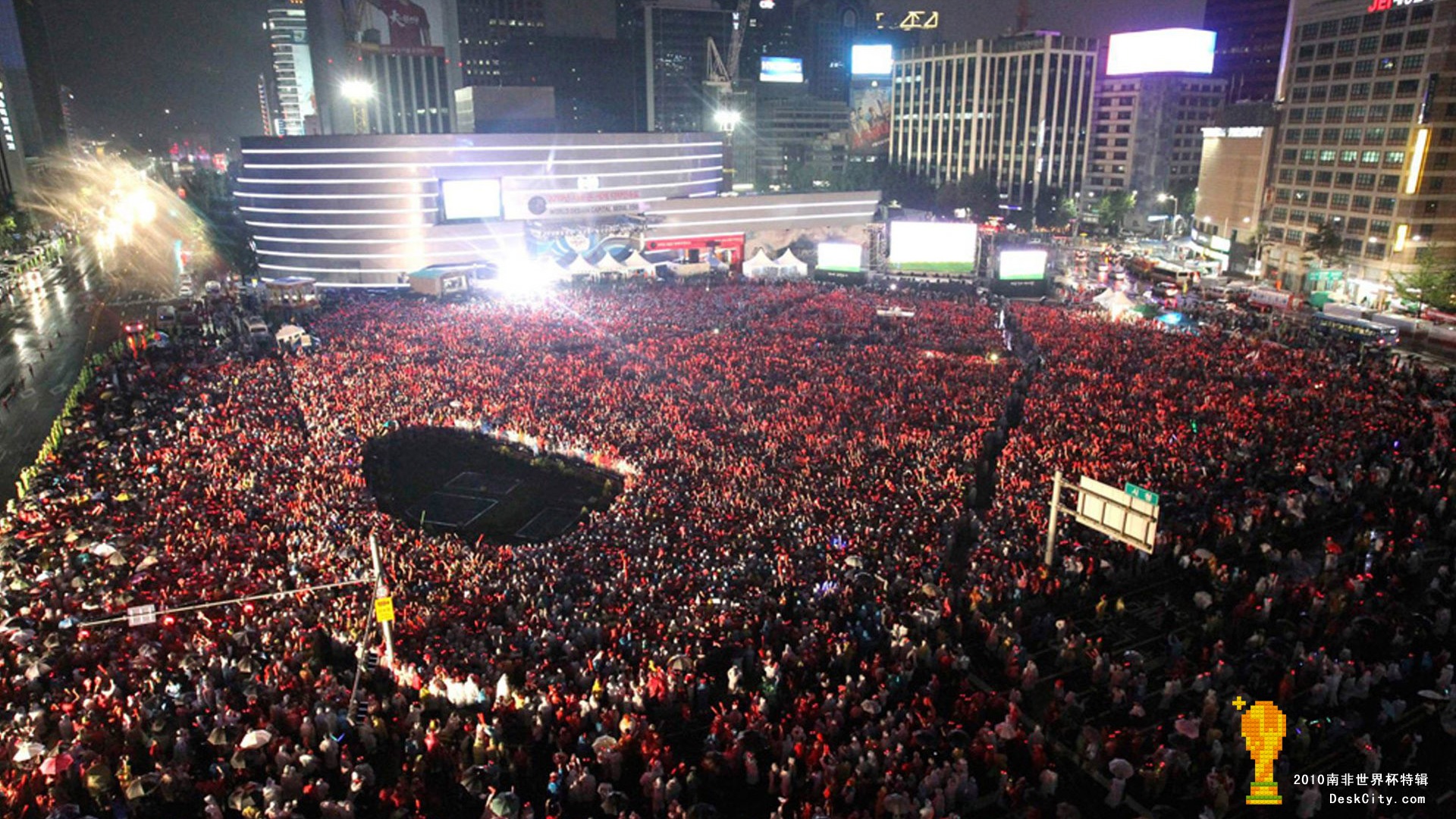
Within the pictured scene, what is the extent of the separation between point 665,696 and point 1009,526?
7.81 m

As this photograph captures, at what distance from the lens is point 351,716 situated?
11.9m

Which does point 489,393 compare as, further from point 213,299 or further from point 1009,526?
point 213,299

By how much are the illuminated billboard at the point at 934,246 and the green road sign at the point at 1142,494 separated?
3458cm

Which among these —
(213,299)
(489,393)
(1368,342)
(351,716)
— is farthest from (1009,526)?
(213,299)

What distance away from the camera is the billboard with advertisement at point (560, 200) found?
5669 cm

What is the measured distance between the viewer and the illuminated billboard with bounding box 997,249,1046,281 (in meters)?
45.5

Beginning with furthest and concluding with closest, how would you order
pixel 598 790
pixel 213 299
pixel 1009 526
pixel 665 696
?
pixel 213 299
pixel 1009 526
pixel 665 696
pixel 598 790

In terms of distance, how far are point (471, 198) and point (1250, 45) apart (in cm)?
12229

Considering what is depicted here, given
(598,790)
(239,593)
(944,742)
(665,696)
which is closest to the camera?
(598,790)

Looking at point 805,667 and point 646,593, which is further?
point 646,593

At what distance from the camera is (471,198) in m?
55.2

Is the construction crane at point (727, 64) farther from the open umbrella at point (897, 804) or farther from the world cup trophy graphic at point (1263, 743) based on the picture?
the open umbrella at point (897, 804)

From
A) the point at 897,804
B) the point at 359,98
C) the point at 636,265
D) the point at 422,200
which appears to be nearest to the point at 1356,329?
the point at 636,265

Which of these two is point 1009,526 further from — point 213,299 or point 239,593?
point 213,299
